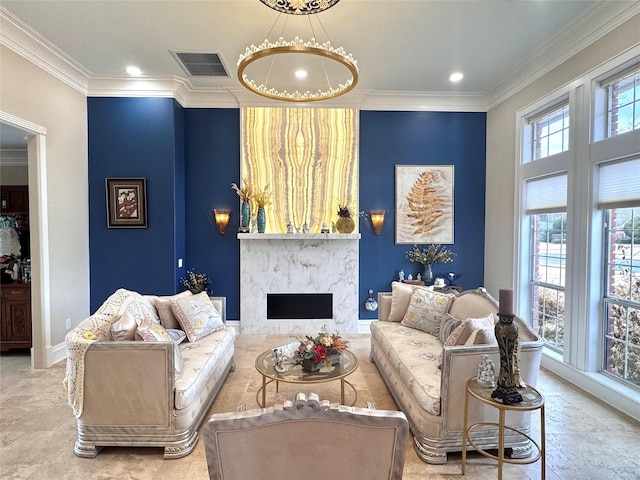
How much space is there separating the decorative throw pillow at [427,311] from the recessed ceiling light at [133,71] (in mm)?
4497

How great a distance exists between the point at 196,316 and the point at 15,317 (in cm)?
263

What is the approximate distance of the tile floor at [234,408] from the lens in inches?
82.3

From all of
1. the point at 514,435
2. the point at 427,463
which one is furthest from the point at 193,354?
the point at 514,435

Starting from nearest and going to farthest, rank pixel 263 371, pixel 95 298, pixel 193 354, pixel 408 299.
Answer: pixel 263 371, pixel 193 354, pixel 408 299, pixel 95 298

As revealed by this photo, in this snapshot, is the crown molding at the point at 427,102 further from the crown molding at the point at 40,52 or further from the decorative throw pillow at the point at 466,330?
the crown molding at the point at 40,52

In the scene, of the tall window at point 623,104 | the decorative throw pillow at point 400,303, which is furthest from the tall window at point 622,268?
the decorative throw pillow at point 400,303

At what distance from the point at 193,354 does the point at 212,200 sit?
8.97ft

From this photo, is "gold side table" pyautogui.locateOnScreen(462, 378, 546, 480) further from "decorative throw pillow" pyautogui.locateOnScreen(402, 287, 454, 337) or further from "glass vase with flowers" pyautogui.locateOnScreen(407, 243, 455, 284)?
"glass vase with flowers" pyautogui.locateOnScreen(407, 243, 455, 284)

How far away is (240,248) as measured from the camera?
16.2 feet

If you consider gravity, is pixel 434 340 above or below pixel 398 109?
below

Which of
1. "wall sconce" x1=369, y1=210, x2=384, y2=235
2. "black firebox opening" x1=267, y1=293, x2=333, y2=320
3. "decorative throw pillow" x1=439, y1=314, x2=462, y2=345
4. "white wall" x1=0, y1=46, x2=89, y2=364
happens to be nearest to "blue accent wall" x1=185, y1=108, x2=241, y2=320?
"black firebox opening" x1=267, y1=293, x2=333, y2=320

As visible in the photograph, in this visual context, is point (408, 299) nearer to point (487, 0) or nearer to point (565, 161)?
point (565, 161)

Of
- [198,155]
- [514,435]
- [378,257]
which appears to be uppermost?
[198,155]

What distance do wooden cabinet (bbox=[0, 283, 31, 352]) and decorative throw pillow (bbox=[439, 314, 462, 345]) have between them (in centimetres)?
486
